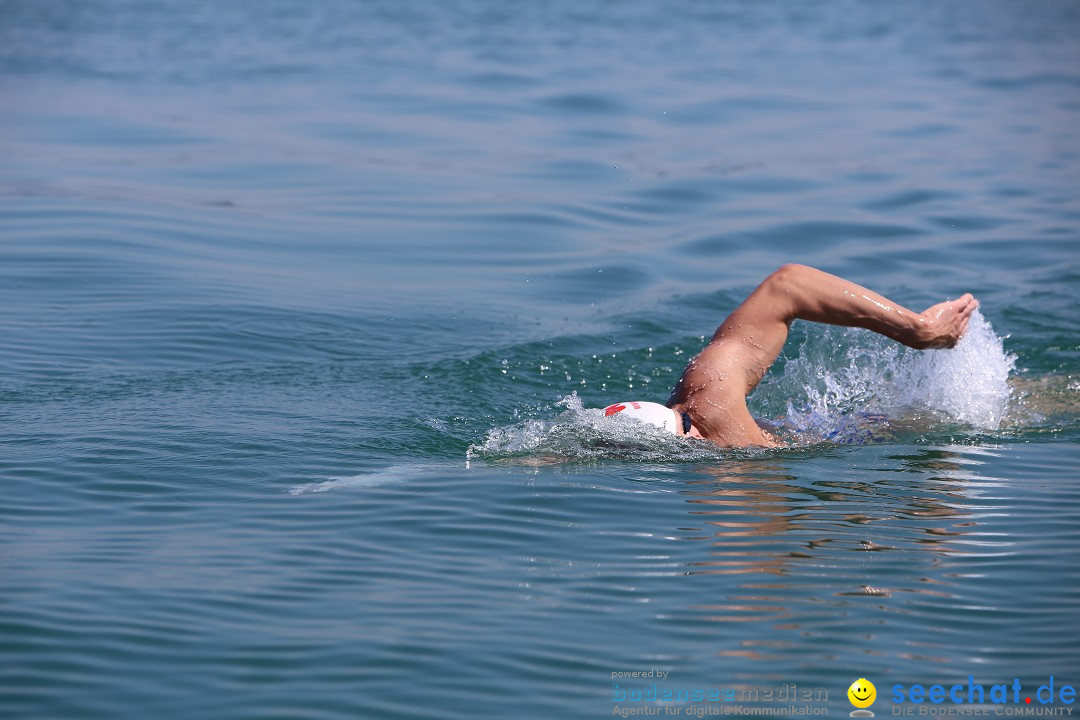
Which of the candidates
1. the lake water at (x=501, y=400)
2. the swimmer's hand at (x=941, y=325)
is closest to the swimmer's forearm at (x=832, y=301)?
the swimmer's hand at (x=941, y=325)

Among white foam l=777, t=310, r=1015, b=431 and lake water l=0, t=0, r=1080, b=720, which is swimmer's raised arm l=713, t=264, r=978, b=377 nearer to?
lake water l=0, t=0, r=1080, b=720

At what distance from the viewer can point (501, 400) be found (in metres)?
9.23

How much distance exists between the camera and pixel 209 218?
46.6 feet

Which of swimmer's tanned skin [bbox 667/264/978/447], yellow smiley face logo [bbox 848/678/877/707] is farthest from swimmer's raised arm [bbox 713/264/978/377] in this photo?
yellow smiley face logo [bbox 848/678/877/707]

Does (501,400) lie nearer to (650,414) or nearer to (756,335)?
(650,414)

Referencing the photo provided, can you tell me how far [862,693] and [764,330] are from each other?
2.74m

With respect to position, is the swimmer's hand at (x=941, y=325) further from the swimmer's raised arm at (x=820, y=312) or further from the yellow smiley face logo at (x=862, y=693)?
the yellow smiley face logo at (x=862, y=693)

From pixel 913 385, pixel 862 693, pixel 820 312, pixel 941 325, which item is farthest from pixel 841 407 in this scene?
pixel 862 693

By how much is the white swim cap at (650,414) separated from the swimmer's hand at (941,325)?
1422mm

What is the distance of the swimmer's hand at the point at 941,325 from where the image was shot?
7.50 metres

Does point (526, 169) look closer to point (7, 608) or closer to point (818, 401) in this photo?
point (818, 401)

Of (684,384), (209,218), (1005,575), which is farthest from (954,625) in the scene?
(209,218)

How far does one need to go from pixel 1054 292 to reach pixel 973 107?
33.6ft

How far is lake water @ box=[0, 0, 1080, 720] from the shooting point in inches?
213
